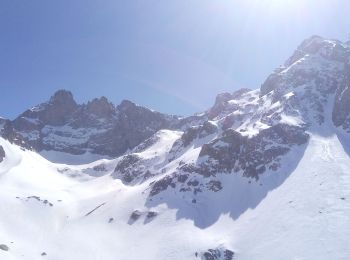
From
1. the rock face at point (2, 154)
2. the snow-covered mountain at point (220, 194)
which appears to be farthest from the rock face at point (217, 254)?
the rock face at point (2, 154)

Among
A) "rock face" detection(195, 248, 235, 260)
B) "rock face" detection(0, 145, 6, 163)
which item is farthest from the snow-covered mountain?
"rock face" detection(195, 248, 235, 260)

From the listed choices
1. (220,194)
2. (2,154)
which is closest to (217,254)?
(220,194)

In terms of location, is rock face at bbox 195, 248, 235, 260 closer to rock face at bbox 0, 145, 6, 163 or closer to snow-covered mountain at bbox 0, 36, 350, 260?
snow-covered mountain at bbox 0, 36, 350, 260

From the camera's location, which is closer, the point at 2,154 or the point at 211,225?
the point at 211,225

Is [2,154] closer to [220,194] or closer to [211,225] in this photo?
[220,194]

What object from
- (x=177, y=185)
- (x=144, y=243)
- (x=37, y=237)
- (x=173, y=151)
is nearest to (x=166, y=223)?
(x=144, y=243)

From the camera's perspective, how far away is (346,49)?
19488cm

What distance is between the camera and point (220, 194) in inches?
4924

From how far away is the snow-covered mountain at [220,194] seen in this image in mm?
99188

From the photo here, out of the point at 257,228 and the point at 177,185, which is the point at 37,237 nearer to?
the point at 177,185

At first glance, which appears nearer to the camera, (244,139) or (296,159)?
(296,159)

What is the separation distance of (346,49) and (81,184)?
11105 centimetres

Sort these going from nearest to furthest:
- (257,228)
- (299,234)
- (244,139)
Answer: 1. (299,234)
2. (257,228)
3. (244,139)

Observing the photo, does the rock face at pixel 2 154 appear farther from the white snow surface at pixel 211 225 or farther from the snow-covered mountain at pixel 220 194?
the white snow surface at pixel 211 225
